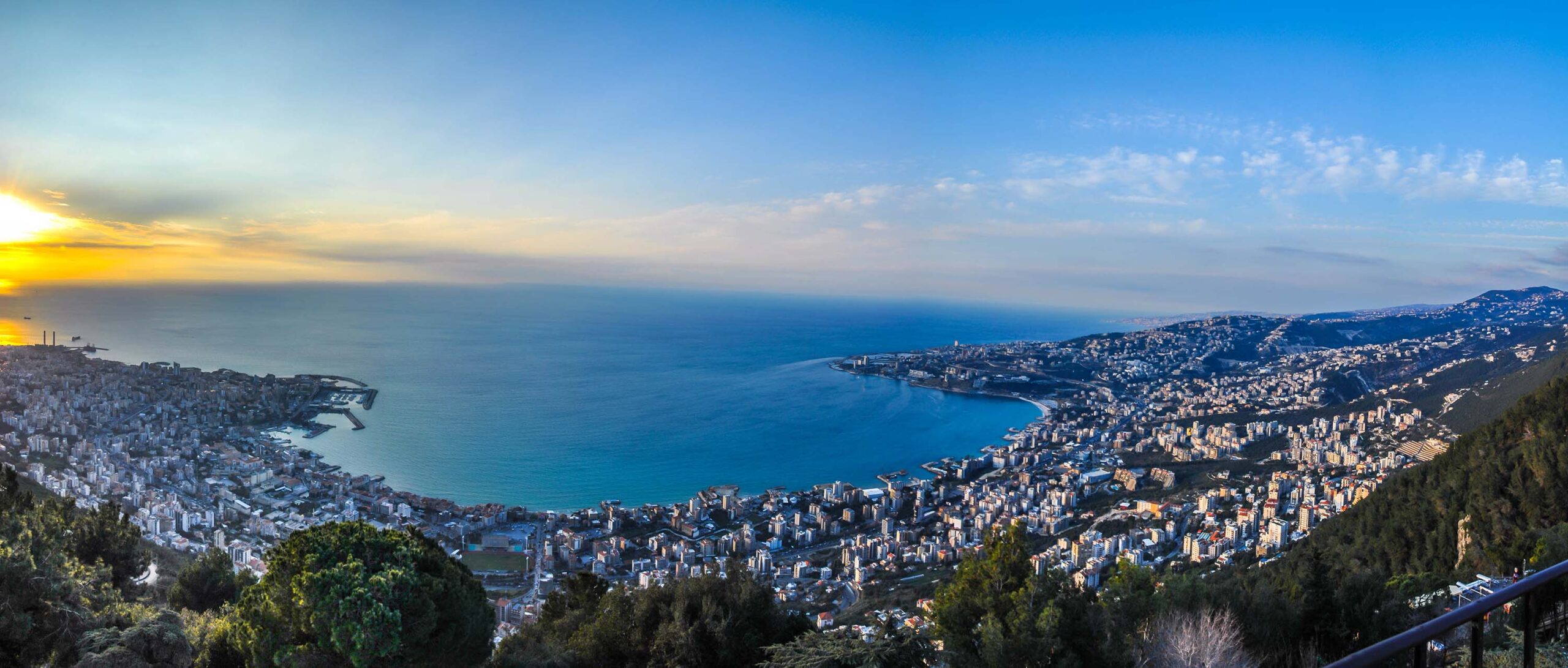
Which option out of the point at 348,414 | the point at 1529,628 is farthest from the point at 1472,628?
the point at 348,414

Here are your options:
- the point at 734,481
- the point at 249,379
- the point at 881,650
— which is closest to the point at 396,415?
the point at 249,379

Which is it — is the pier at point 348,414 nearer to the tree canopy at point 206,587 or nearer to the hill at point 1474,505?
the tree canopy at point 206,587

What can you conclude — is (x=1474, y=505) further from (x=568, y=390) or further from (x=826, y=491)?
(x=568, y=390)

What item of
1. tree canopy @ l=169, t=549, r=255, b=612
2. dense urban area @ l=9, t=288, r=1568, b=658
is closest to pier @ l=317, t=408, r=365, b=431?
dense urban area @ l=9, t=288, r=1568, b=658

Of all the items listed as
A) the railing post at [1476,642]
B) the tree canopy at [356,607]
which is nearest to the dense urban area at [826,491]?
the tree canopy at [356,607]

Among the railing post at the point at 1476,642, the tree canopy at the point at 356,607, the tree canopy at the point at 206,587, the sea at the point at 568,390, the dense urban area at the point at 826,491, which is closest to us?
the railing post at the point at 1476,642

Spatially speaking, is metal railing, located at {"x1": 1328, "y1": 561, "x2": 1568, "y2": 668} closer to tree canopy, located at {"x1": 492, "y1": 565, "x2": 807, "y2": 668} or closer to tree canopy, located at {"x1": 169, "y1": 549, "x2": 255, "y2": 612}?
tree canopy, located at {"x1": 492, "y1": 565, "x2": 807, "y2": 668}
